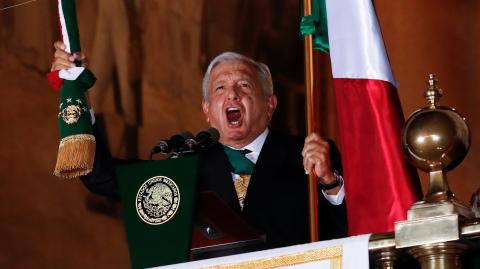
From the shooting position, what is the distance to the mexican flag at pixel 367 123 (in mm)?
3721

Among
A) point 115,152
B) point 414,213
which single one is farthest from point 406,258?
point 115,152

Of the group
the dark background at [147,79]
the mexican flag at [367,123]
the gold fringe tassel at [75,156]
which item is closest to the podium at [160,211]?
the gold fringe tassel at [75,156]

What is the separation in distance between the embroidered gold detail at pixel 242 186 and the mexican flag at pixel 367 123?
2.76ft

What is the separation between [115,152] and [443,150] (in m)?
2.99

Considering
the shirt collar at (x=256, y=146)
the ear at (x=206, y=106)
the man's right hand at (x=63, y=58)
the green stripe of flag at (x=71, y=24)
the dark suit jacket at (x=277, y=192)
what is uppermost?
the green stripe of flag at (x=71, y=24)

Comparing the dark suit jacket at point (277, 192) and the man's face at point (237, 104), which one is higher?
the man's face at point (237, 104)

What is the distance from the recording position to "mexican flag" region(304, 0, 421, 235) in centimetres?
372

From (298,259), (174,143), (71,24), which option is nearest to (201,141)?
(174,143)

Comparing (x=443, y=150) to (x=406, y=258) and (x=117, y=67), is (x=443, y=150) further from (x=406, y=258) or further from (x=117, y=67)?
(x=117, y=67)

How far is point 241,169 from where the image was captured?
497 cm

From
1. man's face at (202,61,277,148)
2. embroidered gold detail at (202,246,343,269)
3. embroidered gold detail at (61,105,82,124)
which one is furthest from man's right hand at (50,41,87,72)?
embroidered gold detail at (202,246,343,269)

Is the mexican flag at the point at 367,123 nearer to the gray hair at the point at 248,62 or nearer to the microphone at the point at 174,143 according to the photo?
the microphone at the point at 174,143

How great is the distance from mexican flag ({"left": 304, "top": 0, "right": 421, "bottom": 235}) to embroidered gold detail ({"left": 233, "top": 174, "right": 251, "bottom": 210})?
0.84m

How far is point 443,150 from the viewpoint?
2.91 meters
